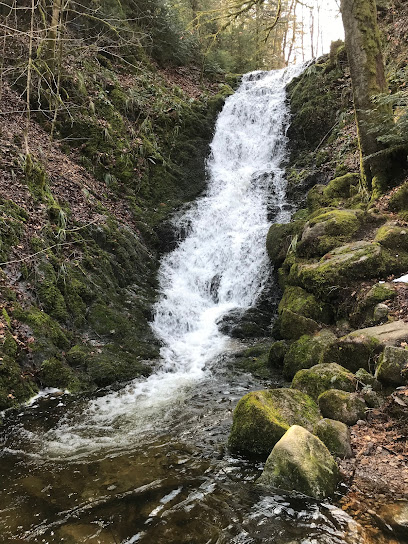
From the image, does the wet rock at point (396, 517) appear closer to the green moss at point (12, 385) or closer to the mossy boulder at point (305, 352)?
the mossy boulder at point (305, 352)

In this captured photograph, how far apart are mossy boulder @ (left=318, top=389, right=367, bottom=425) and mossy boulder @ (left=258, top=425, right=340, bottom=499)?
726 mm

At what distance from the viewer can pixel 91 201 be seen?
9977 mm

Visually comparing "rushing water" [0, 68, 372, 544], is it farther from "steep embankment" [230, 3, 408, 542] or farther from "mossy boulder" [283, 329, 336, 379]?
"mossy boulder" [283, 329, 336, 379]

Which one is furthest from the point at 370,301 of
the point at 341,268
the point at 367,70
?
the point at 367,70

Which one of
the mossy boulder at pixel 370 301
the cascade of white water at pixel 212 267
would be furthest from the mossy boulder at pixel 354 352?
the cascade of white water at pixel 212 267

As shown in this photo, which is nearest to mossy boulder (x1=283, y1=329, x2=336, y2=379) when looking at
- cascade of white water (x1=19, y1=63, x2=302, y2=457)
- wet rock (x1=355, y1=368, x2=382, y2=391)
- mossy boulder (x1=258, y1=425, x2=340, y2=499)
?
wet rock (x1=355, y1=368, x2=382, y2=391)

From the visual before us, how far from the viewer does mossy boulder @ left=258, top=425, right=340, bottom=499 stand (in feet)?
10.5

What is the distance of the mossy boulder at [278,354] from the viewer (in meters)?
6.77

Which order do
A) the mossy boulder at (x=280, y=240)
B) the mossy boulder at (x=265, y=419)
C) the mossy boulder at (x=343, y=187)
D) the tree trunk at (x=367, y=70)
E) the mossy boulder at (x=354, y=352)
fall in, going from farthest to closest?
1. the mossy boulder at (x=280, y=240)
2. the mossy boulder at (x=343, y=187)
3. the tree trunk at (x=367, y=70)
4. the mossy boulder at (x=354, y=352)
5. the mossy boulder at (x=265, y=419)

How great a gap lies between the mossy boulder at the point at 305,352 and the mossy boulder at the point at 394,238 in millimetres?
1900

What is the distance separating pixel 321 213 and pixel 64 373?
672 cm

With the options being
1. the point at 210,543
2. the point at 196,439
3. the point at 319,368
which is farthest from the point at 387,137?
the point at 210,543

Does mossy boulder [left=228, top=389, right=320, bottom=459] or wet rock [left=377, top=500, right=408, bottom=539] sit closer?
wet rock [left=377, top=500, right=408, bottom=539]

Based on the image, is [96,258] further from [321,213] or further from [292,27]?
[292,27]
